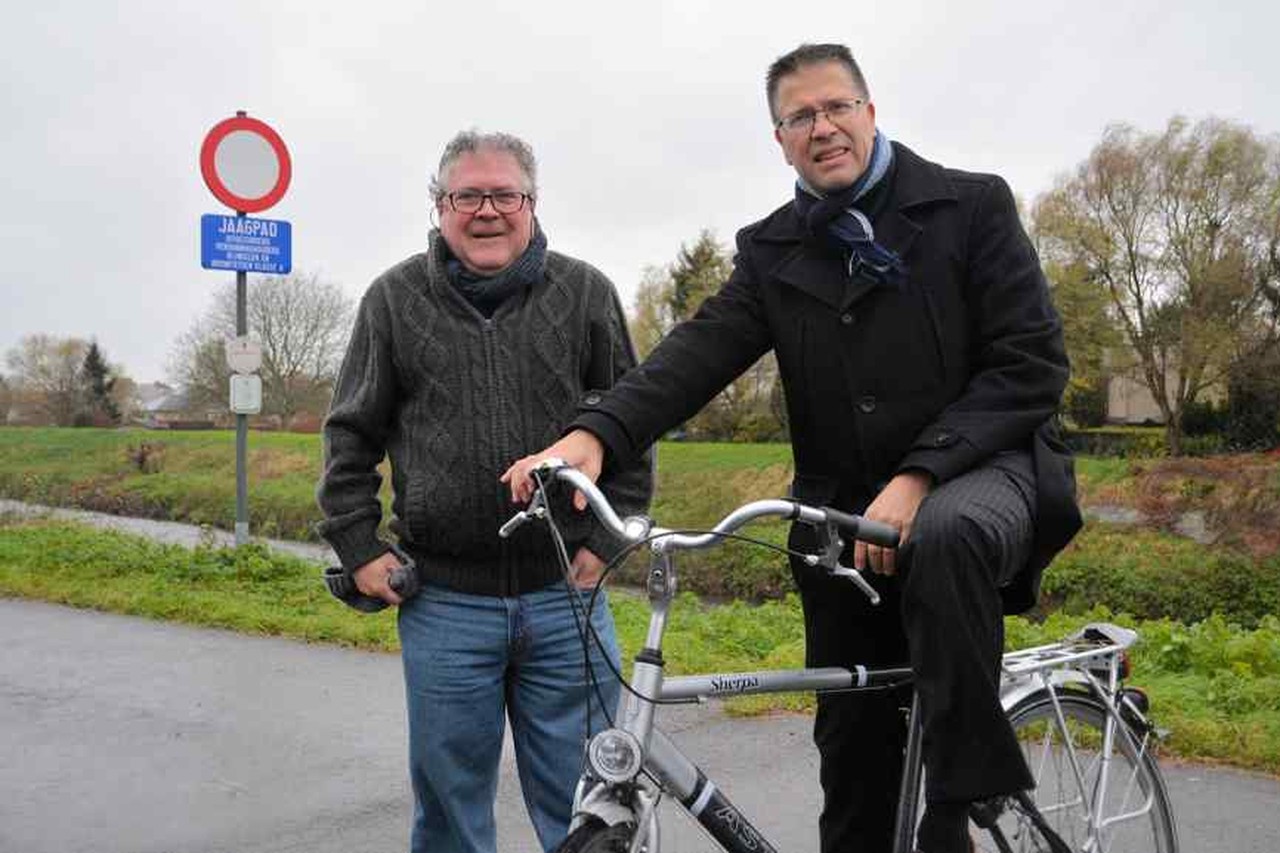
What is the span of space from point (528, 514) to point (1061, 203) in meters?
34.4

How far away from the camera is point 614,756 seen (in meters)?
2.30

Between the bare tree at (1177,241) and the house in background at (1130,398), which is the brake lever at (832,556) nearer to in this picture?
the bare tree at (1177,241)

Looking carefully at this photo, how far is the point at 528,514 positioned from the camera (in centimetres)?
237

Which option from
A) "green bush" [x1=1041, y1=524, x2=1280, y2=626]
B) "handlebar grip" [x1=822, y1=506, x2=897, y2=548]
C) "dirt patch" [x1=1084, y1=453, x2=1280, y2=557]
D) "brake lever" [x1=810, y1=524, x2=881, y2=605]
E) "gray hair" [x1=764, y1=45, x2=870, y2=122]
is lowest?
"green bush" [x1=1041, y1=524, x2=1280, y2=626]

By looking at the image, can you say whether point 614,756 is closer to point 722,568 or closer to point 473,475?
point 473,475

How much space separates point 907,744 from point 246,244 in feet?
25.5

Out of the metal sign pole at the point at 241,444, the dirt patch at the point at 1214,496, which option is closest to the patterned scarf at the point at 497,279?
the metal sign pole at the point at 241,444

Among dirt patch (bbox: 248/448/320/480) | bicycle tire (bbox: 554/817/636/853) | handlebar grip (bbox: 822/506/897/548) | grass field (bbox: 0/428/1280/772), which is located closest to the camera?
bicycle tire (bbox: 554/817/636/853)

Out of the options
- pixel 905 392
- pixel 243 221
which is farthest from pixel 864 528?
pixel 243 221

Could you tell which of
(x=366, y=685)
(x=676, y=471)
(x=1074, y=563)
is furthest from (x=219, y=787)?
(x=676, y=471)

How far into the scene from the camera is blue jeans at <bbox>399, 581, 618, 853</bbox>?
9.94ft

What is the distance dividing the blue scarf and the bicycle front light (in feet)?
3.60

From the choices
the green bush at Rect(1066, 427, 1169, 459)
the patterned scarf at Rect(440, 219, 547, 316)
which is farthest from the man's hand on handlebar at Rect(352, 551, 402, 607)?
the green bush at Rect(1066, 427, 1169, 459)

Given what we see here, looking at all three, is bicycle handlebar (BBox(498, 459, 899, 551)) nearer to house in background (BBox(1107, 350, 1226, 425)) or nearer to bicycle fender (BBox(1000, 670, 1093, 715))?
bicycle fender (BBox(1000, 670, 1093, 715))
